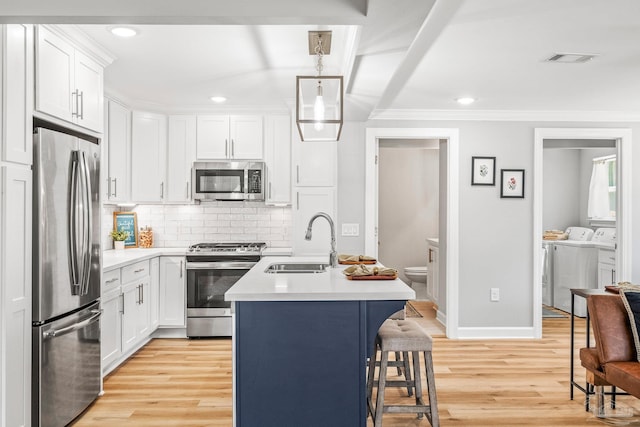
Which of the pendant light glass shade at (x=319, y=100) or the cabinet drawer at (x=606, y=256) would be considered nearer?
the pendant light glass shade at (x=319, y=100)

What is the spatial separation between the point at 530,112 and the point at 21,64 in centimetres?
440

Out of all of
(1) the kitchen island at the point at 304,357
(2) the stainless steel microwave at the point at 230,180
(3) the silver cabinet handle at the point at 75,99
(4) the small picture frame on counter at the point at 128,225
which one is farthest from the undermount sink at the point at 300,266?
(4) the small picture frame on counter at the point at 128,225

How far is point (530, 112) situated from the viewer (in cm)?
490

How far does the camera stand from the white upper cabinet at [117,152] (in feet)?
14.5

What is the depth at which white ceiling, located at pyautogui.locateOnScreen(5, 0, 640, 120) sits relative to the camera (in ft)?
7.02

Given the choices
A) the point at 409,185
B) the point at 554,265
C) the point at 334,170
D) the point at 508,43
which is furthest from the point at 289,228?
the point at 554,265

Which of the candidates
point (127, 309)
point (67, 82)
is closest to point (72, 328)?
point (127, 309)

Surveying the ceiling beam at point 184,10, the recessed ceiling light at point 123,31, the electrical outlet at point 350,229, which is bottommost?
the electrical outlet at point 350,229

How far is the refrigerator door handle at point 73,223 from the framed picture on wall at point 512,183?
3.89m

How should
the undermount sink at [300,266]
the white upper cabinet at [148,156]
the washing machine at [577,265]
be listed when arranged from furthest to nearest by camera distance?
the washing machine at [577,265]
the white upper cabinet at [148,156]
the undermount sink at [300,266]

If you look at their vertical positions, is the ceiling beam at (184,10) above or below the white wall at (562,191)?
above

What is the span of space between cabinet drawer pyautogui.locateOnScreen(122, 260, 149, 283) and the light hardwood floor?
0.72 m

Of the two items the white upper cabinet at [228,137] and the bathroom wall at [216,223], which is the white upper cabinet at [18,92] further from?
the bathroom wall at [216,223]

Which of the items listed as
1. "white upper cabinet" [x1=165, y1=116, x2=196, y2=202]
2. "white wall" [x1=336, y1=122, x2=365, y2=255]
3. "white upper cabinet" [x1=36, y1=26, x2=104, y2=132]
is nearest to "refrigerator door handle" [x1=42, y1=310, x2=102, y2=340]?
"white upper cabinet" [x1=36, y1=26, x2=104, y2=132]
